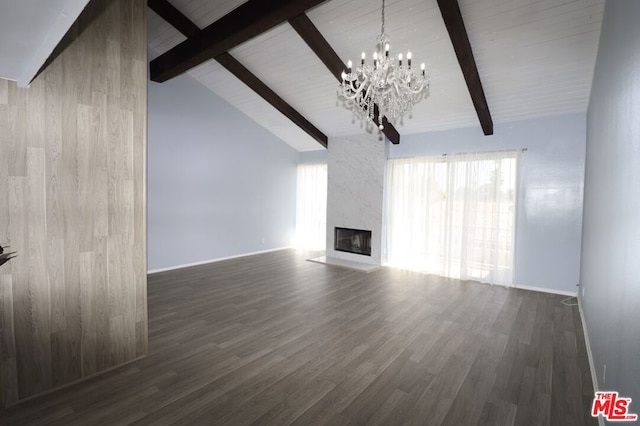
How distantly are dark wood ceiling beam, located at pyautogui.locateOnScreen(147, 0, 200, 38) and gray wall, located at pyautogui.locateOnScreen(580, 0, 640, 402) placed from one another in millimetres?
4747

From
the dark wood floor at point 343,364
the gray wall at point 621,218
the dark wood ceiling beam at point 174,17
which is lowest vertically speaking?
the dark wood floor at point 343,364

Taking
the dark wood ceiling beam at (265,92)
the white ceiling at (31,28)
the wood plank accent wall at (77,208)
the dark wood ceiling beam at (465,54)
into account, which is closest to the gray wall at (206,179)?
the dark wood ceiling beam at (265,92)

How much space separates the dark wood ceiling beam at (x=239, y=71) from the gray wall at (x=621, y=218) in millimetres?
4718

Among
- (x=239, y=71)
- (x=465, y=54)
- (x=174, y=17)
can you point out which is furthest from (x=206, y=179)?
(x=465, y=54)

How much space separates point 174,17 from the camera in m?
4.26

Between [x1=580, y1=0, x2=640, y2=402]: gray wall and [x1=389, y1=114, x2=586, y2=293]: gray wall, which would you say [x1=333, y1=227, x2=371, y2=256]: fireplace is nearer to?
[x1=389, y1=114, x2=586, y2=293]: gray wall

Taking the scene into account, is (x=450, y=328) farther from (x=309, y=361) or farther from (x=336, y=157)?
(x=336, y=157)

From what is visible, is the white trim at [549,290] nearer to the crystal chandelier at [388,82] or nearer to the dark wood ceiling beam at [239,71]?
the crystal chandelier at [388,82]

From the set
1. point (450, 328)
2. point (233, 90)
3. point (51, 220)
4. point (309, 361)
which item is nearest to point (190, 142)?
point (233, 90)

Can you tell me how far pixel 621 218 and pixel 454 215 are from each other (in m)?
3.87

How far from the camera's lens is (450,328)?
336cm

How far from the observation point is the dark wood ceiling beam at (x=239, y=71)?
4.22 m

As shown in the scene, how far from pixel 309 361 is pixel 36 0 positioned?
2779mm

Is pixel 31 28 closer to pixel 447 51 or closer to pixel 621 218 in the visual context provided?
pixel 621 218
